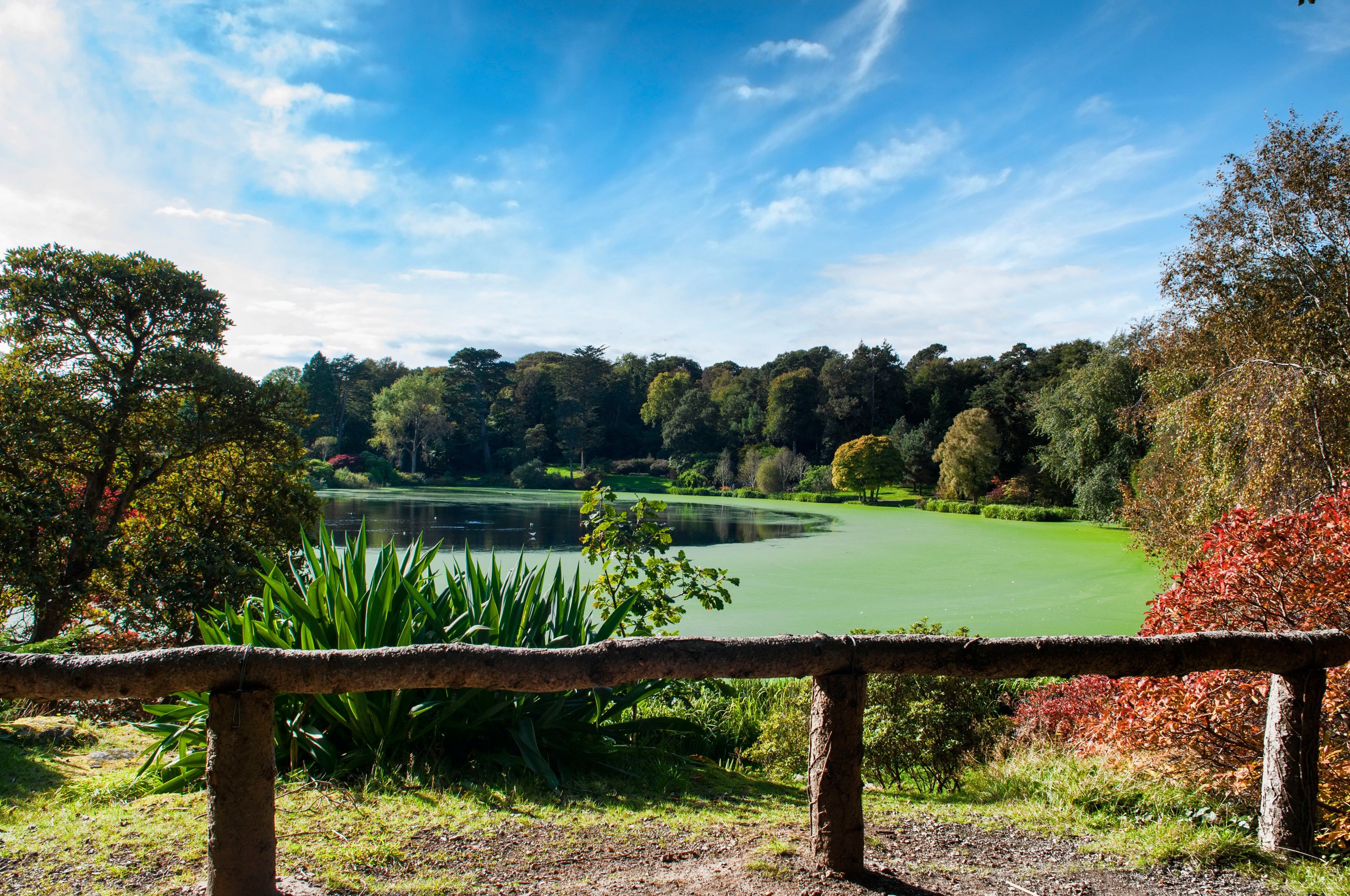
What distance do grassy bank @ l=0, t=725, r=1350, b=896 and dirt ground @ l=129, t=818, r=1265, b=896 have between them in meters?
0.01

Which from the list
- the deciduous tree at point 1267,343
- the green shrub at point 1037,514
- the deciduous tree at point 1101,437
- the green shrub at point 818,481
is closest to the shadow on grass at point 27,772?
the deciduous tree at point 1267,343

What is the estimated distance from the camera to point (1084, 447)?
2453 centimetres

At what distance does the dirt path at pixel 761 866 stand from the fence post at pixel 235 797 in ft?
0.82

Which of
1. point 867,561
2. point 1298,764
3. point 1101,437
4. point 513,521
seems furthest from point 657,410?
point 1298,764

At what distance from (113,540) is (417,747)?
5.59m

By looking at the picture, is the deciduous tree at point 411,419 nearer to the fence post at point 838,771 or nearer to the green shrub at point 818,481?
the green shrub at point 818,481

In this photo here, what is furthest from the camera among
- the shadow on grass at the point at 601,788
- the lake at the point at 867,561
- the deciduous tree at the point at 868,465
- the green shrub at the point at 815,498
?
the green shrub at the point at 815,498

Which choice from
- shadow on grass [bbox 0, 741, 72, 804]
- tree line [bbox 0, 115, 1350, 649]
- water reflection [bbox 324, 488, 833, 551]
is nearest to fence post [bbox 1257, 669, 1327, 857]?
shadow on grass [bbox 0, 741, 72, 804]

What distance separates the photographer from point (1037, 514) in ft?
92.4

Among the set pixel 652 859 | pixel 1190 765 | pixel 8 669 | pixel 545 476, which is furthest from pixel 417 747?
pixel 545 476

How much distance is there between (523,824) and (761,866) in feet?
2.74

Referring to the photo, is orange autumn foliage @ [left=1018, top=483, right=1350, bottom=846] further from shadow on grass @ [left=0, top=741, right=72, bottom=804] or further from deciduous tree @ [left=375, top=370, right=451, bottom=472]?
deciduous tree @ [left=375, top=370, right=451, bottom=472]

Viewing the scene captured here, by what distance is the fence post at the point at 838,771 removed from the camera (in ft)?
6.66

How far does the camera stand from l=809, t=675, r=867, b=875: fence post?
6.66 ft
